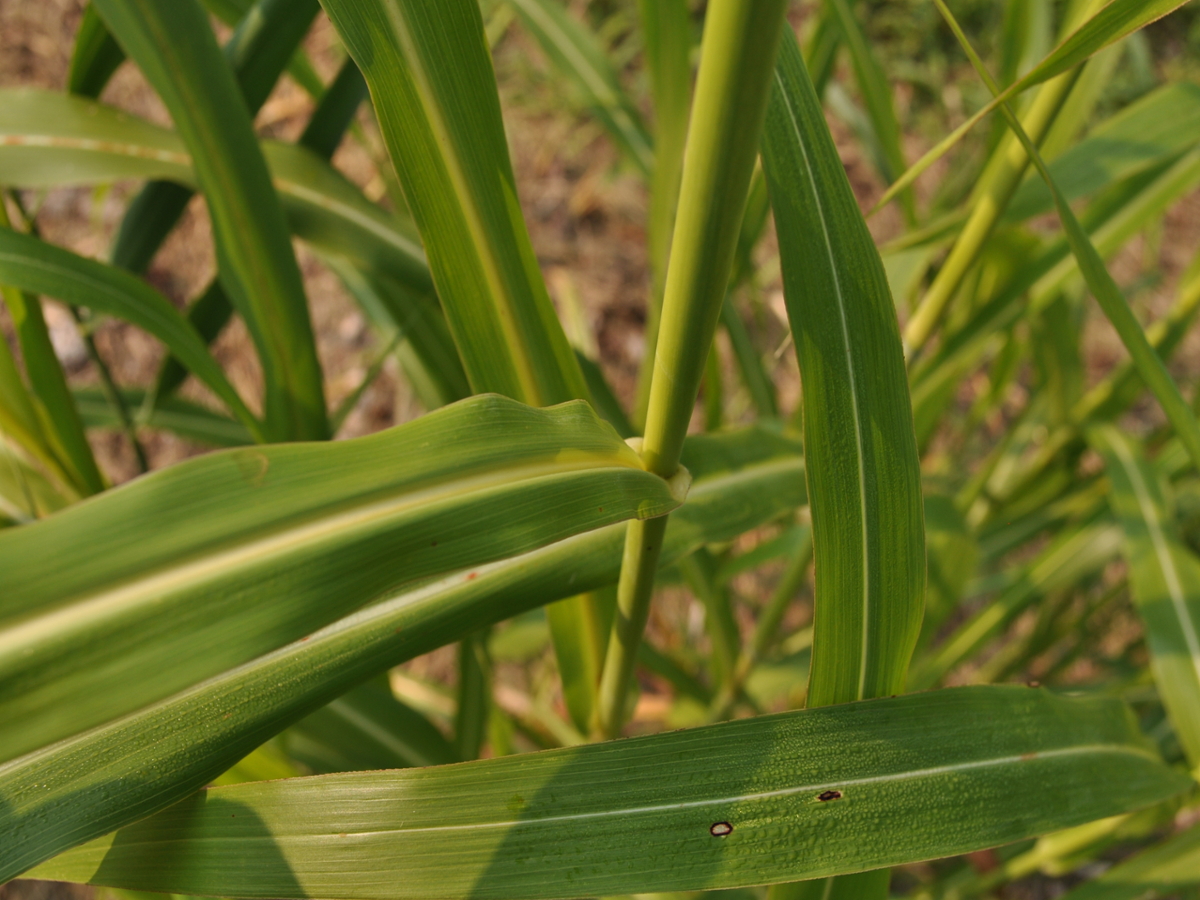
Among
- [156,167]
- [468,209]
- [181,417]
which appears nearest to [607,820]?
[468,209]

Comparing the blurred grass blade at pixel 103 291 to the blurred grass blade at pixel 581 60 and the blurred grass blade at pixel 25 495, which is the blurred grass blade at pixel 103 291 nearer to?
the blurred grass blade at pixel 25 495

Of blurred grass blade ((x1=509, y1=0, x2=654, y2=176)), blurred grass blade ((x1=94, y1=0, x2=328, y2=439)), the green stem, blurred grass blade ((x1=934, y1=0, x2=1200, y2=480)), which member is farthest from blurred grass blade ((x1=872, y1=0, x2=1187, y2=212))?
blurred grass blade ((x1=509, y1=0, x2=654, y2=176))

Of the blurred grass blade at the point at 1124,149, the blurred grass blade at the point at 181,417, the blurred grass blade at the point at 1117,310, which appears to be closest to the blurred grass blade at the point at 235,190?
the blurred grass blade at the point at 181,417

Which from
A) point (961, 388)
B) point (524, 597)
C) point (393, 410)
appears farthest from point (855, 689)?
point (961, 388)

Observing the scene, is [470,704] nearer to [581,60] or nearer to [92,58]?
[92,58]

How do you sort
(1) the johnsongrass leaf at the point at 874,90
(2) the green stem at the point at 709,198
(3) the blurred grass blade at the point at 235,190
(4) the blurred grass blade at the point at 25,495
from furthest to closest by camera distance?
(1) the johnsongrass leaf at the point at 874,90 → (4) the blurred grass blade at the point at 25,495 → (3) the blurred grass blade at the point at 235,190 → (2) the green stem at the point at 709,198

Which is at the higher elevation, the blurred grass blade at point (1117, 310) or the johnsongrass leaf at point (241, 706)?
the blurred grass blade at point (1117, 310)
